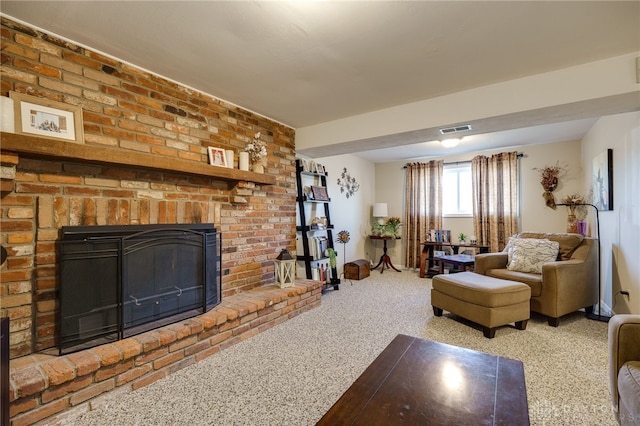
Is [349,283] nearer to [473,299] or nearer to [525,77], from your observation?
[473,299]

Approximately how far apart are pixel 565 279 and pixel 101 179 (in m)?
4.00

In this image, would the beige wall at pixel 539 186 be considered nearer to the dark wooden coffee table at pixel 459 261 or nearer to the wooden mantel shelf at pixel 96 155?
the dark wooden coffee table at pixel 459 261

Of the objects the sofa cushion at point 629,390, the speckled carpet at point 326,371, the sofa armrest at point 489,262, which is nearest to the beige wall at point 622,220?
the speckled carpet at point 326,371

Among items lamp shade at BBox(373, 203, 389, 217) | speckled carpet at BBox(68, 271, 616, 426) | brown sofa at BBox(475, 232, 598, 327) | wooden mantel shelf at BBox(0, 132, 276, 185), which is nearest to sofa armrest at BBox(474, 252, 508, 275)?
brown sofa at BBox(475, 232, 598, 327)

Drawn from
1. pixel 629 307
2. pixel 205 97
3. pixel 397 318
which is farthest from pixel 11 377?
pixel 629 307

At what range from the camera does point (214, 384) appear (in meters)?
1.82

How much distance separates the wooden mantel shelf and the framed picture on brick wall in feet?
0.47

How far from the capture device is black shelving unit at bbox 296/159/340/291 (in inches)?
149

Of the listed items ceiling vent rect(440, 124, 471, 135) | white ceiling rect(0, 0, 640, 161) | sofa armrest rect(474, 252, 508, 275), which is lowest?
sofa armrest rect(474, 252, 508, 275)

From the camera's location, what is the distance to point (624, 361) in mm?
1356

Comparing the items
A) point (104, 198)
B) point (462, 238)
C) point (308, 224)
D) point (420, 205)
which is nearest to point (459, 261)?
point (462, 238)

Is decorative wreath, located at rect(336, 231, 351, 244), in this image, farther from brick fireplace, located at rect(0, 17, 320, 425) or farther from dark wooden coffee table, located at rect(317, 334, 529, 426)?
dark wooden coffee table, located at rect(317, 334, 529, 426)

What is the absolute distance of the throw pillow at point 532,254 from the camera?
316cm

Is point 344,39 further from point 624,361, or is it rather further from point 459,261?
point 459,261
